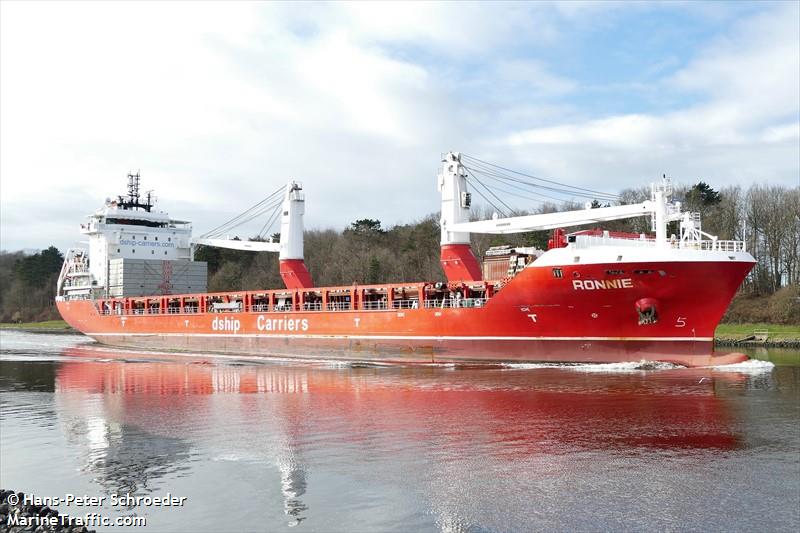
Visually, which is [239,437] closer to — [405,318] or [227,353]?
[405,318]

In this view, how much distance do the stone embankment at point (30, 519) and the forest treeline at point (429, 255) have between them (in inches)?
1109

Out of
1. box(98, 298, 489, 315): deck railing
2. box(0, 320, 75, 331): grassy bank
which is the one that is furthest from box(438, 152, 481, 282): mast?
box(0, 320, 75, 331): grassy bank

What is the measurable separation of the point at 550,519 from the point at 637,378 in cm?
1285

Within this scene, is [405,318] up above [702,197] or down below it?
below

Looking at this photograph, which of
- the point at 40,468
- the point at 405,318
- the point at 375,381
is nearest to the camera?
the point at 40,468

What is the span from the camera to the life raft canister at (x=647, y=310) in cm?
2245

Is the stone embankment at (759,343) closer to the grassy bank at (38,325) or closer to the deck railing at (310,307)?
the deck railing at (310,307)

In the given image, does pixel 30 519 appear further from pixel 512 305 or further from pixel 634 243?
pixel 634 243

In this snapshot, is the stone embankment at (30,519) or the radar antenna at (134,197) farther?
the radar antenna at (134,197)

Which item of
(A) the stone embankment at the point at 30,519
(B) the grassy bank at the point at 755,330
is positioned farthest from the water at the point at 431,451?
(B) the grassy bank at the point at 755,330

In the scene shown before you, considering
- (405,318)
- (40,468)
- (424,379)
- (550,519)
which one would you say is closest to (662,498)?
(550,519)

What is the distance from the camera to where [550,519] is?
8.66 meters

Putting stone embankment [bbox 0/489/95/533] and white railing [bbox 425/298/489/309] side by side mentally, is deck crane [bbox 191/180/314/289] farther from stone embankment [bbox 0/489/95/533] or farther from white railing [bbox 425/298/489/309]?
stone embankment [bbox 0/489/95/533]

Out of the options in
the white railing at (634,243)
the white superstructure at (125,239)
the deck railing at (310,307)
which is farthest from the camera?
the white superstructure at (125,239)
